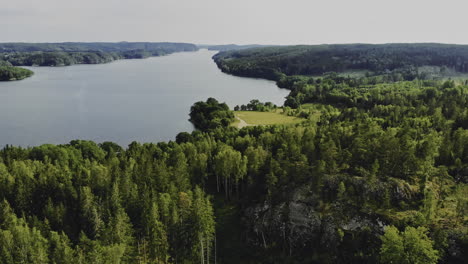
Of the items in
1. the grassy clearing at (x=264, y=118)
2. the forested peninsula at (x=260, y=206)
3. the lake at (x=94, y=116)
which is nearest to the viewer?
the forested peninsula at (x=260, y=206)

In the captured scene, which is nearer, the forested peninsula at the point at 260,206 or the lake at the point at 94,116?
the forested peninsula at the point at 260,206

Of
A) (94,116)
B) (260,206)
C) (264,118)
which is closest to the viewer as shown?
(260,206)

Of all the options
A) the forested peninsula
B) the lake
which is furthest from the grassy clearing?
the forested peninsula

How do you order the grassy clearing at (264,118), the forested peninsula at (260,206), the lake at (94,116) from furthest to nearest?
the grassy clearing at (264,118) < the lake at (94,116) < the forested peninsula at (260,206)

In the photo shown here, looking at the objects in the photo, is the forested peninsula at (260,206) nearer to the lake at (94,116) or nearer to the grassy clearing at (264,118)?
the grassy clearing at (264,118)

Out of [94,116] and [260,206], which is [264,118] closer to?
[94,116]

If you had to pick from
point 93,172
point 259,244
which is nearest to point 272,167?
point 259,244

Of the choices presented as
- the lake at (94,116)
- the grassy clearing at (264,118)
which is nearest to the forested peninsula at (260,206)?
the grassy clearing at (264,118)

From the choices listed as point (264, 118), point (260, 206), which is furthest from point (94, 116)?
point (260, 206)
